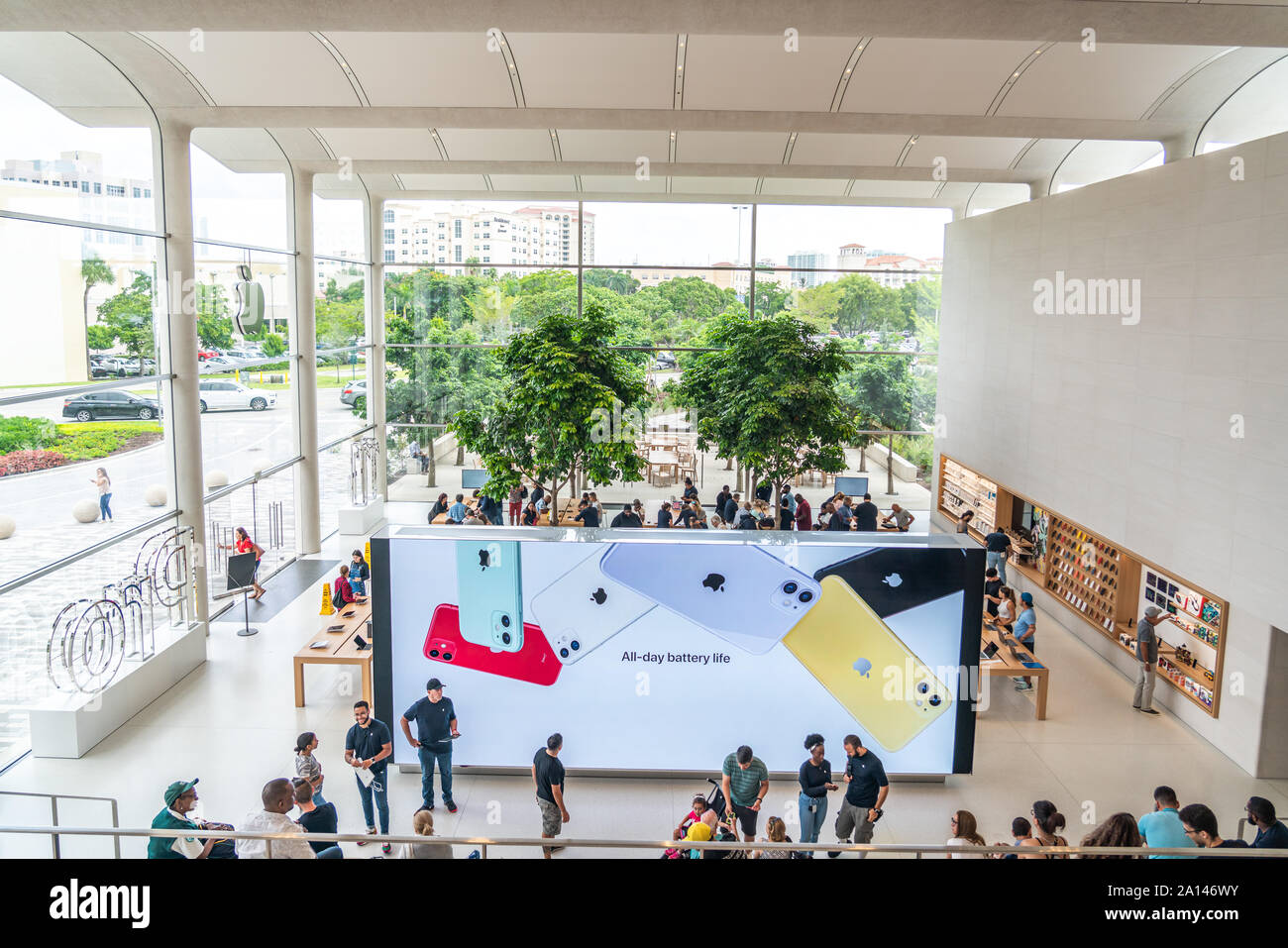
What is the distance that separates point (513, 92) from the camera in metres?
12.5

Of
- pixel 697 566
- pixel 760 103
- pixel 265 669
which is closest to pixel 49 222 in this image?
pixel 265 669

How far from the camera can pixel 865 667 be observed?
8.77 m

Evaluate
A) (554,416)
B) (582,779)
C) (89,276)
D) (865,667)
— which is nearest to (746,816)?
(865,667)

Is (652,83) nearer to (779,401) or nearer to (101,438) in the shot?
(779,401)

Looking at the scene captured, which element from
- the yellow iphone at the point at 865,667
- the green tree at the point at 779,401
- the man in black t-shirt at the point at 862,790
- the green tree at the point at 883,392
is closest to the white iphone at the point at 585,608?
the yellow iphone at the point at 865,667

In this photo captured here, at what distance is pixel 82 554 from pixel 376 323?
11.9 meters

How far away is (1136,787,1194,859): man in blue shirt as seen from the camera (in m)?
6.61

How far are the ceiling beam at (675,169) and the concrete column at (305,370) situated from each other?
28.1 inches

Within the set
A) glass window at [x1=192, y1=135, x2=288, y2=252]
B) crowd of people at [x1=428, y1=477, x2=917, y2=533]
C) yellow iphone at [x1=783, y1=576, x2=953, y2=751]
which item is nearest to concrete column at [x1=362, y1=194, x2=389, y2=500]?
glass window at [x1=192, y1=135, x2=288, y2=252]

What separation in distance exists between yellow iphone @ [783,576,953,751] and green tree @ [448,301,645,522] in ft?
21.3

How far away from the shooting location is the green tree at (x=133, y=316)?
35.6 feet

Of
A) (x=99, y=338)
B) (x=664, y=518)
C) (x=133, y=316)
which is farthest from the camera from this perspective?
(x=664, y=518)

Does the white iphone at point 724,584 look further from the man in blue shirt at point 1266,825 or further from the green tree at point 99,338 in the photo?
the green tree at point 99,338
